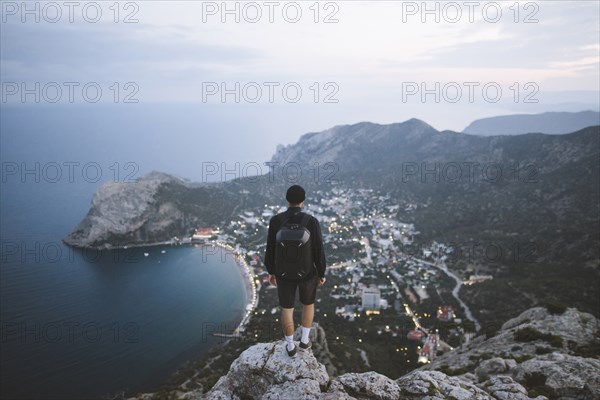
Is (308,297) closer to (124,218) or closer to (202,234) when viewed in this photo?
(202,234)

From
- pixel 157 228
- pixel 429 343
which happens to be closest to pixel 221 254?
pixel 157 228

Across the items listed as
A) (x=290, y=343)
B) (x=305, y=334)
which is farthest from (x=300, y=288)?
(x=290, y=343)

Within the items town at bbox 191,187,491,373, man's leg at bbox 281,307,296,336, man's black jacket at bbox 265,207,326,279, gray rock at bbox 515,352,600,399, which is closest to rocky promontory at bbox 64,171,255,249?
town at bbox 191,187,491,373

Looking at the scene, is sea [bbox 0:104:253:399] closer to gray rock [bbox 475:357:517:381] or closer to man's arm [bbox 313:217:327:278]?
gray rock [bbox 475:357:517:381]

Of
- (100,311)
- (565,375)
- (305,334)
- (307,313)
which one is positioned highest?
(307,313)

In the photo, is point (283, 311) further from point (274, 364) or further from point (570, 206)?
point (570, 206)

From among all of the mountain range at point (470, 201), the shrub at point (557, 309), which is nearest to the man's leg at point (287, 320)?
the shrub at point (557, 309)

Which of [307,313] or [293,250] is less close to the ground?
[293,250]
